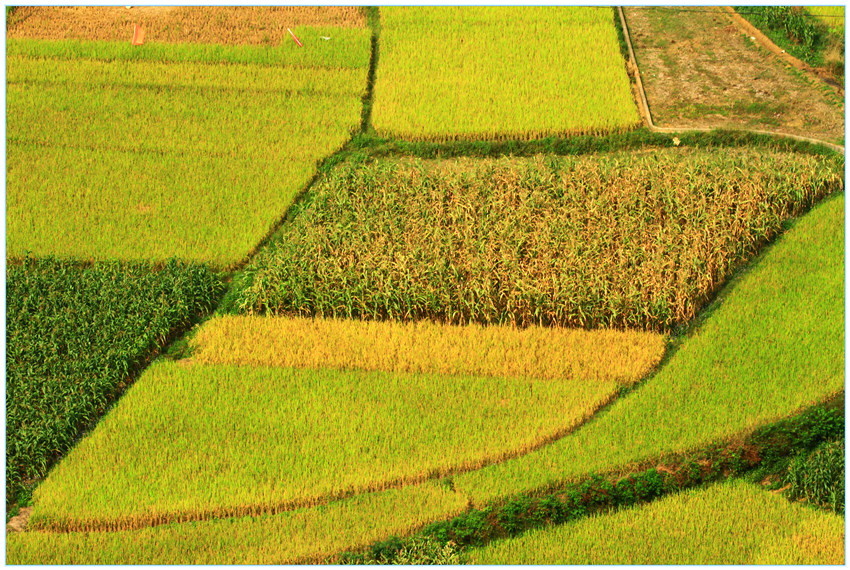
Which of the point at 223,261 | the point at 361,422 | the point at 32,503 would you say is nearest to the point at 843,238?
the point at 361,422

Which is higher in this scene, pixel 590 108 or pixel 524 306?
pixel 590 108

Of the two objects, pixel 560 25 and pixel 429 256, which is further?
pixel 560 25

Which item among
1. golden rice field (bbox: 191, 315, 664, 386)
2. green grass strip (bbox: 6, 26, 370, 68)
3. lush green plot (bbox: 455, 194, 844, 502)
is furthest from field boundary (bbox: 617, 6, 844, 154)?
golden rice field (bbox: 191, 315, 664, 386)

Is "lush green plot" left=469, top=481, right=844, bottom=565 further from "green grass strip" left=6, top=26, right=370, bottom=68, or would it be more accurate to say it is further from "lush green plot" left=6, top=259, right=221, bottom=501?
"green grass strip" left=6, top=26, right=370, bottom=68

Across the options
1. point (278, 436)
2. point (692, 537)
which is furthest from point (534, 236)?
point (692, 537)

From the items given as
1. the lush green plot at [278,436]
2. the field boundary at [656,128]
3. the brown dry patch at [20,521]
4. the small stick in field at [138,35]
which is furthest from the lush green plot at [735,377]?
the small stick in field at [138,35]

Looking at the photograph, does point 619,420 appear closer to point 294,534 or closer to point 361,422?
point 361,422

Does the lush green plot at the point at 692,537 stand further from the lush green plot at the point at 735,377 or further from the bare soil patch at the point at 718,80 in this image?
the bare soil patch at the point at 718,80

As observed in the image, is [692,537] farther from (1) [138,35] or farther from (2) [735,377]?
(1) [138,35]
